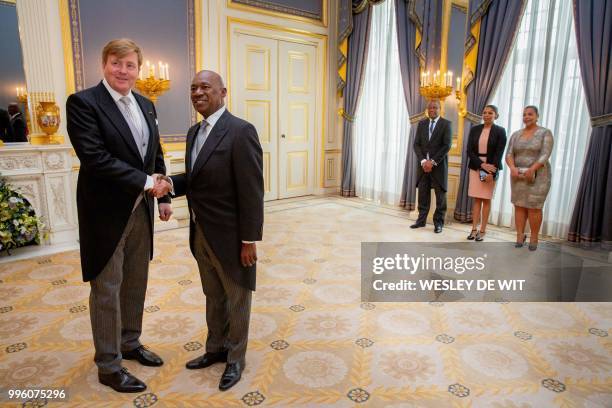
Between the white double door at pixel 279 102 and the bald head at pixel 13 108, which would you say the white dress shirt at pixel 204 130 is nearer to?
the bald head at pixel 13 108

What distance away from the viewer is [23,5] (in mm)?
4262

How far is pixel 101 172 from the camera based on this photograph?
6.16ft

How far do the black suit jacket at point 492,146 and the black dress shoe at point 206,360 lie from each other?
131 inches

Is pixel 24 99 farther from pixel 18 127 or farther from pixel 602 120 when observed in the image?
pixel 602 120

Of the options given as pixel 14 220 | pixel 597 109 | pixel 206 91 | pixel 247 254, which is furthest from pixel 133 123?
pixel 597 109

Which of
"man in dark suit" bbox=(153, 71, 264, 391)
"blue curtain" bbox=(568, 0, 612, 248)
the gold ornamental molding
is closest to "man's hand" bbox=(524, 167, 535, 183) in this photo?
"blue curtain" bbox=(568, 0, 612, 248)

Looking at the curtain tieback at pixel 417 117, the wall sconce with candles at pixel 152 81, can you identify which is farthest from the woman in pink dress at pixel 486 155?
the wall sconce with candles at pixel 152 81

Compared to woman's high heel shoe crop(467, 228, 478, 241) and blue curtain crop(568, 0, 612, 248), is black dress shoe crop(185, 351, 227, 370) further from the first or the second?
blue curtain crop(568, 0, 612, 248)

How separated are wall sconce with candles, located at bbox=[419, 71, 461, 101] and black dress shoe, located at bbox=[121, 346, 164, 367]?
4.28m

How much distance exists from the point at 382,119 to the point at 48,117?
439cm

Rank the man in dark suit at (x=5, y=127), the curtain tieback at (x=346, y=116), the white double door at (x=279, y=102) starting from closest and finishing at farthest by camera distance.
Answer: the man in dark suit at (x=5, y=127), the white double door at (x=279, y=102), the curtain tieback at (x=346, y=116)

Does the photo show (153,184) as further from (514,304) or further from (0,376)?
(514,304)

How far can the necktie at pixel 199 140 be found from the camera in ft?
6.56

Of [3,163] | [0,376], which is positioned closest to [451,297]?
[0,376]
